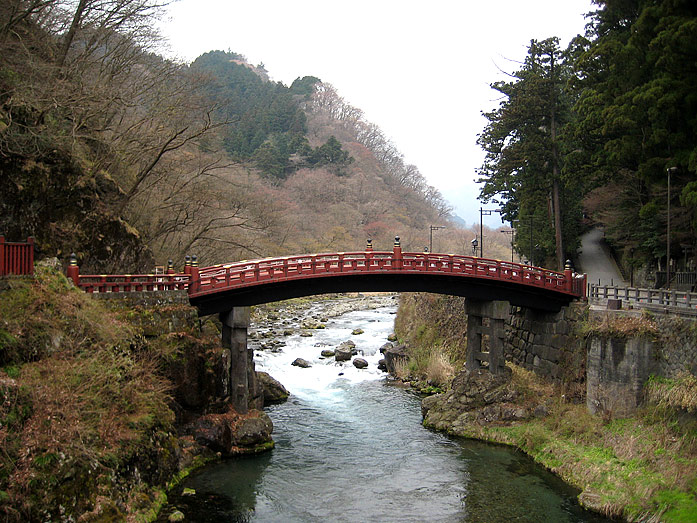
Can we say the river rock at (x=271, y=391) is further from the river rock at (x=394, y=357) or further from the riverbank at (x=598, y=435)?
the river rock at (x=394, y=357)

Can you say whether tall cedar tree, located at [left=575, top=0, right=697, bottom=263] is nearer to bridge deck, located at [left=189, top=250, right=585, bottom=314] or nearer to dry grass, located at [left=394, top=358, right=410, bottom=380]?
bridge deck, located at [left=189, top=250, right=585, bottom=314]

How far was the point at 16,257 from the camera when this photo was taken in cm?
1877

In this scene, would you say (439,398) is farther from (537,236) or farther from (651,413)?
(537,236)

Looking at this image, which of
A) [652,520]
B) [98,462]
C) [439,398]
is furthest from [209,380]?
[652,520]

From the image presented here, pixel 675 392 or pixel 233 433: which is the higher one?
pixel 675 392

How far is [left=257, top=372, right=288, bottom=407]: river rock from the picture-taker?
2927 centimetres

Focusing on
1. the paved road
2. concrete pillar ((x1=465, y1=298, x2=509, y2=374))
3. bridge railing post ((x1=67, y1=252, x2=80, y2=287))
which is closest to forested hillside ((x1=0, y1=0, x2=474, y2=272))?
bridge railing post ((x1=67, y1=252, x2=80, y2=287))

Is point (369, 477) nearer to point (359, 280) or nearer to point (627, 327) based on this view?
point (359, 280)

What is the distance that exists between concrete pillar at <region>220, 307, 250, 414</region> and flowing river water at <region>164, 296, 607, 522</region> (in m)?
2.24

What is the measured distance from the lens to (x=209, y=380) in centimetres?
2280

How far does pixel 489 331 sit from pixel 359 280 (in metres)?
7.14

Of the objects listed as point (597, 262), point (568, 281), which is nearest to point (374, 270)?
point (568, 281)

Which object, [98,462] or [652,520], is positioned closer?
[98,462]

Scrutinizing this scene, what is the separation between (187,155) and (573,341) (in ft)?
74.0
